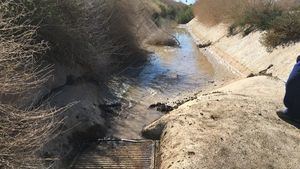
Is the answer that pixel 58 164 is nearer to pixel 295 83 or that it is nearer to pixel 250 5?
pixel 295 83

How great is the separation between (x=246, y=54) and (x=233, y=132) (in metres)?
13.1

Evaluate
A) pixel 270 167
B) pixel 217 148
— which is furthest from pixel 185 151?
pixel 270 167

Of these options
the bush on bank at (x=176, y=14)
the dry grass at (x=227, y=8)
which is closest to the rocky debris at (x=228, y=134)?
the dry grass at (x=227, y=8)

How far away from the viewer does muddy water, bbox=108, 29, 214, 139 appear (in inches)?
564

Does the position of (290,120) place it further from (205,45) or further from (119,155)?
(205,45)

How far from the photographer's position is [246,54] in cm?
2319

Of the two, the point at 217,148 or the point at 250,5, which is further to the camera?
the point at 250,5

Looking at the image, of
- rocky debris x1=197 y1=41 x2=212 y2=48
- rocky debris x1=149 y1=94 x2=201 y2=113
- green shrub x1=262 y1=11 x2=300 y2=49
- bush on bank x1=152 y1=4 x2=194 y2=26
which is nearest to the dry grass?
rocky debris x1=197 y1=41 x2=212 y2=48

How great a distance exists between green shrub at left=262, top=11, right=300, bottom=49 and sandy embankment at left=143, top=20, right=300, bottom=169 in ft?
10.7

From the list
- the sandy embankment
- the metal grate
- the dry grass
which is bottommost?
the metal grate

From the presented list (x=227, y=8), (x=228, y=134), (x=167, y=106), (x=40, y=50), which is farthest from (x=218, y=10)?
(x=228, y=134)

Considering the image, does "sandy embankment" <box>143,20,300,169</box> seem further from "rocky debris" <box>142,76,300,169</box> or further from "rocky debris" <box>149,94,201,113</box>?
"rocky debris" <box>149,94,201,113</box>

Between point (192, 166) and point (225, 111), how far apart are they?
9.87 ft

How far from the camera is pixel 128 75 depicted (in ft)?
67.9
